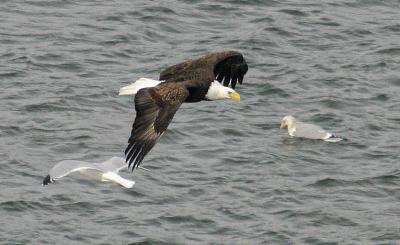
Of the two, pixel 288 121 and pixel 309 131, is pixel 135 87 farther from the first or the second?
pixel 309 131

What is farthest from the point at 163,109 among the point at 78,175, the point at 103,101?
the point at 103,101

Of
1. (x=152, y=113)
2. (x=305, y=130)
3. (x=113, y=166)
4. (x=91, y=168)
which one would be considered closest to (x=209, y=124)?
(x=305, y=130)

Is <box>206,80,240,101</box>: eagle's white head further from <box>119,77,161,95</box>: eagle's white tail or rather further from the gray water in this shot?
the gray water

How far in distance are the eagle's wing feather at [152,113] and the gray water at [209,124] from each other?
2564 millimetres

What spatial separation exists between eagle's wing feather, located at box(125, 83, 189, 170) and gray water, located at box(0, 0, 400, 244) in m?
2.56

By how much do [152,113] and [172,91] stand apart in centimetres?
42

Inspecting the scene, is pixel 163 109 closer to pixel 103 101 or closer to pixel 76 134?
pixel 76 134

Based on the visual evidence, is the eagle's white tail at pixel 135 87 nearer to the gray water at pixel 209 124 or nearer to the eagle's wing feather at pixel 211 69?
the eagle's wing feather at pixel 211 69

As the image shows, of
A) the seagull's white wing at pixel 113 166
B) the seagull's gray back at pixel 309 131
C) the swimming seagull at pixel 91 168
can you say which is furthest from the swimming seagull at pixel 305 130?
the swimming seagull at pixel 91 168

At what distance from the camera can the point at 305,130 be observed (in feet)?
69.6

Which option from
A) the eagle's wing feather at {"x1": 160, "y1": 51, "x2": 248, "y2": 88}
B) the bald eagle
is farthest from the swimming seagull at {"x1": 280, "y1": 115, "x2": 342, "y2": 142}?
the bald eagle

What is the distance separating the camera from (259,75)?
2427 centimetres

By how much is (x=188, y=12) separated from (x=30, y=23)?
11.4 ft

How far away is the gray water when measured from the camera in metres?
17.7
